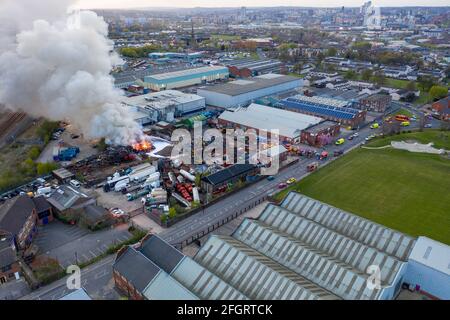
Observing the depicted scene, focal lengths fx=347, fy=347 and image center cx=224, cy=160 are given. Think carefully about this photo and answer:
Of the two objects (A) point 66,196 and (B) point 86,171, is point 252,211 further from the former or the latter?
(B) point 86,171

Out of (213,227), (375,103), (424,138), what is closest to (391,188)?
(424,138)

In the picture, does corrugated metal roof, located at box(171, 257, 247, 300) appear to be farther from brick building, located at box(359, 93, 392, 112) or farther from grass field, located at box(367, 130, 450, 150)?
brick building, located at box(359, 93, 392, 112)

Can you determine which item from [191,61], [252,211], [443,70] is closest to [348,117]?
[252,211]

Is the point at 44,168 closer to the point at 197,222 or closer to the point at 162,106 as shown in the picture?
the point at 197,222

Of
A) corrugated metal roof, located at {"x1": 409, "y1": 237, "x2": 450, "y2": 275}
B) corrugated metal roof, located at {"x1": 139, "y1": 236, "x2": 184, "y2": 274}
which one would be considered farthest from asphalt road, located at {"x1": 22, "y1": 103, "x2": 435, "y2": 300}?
corrugated metal roof, located at {"x1": 409, "y1": 237, "x2": 450, "y2": 275}

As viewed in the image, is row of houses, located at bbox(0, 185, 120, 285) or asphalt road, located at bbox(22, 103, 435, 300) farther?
row of houses, located at bbox(0, 185, 120, 285)
